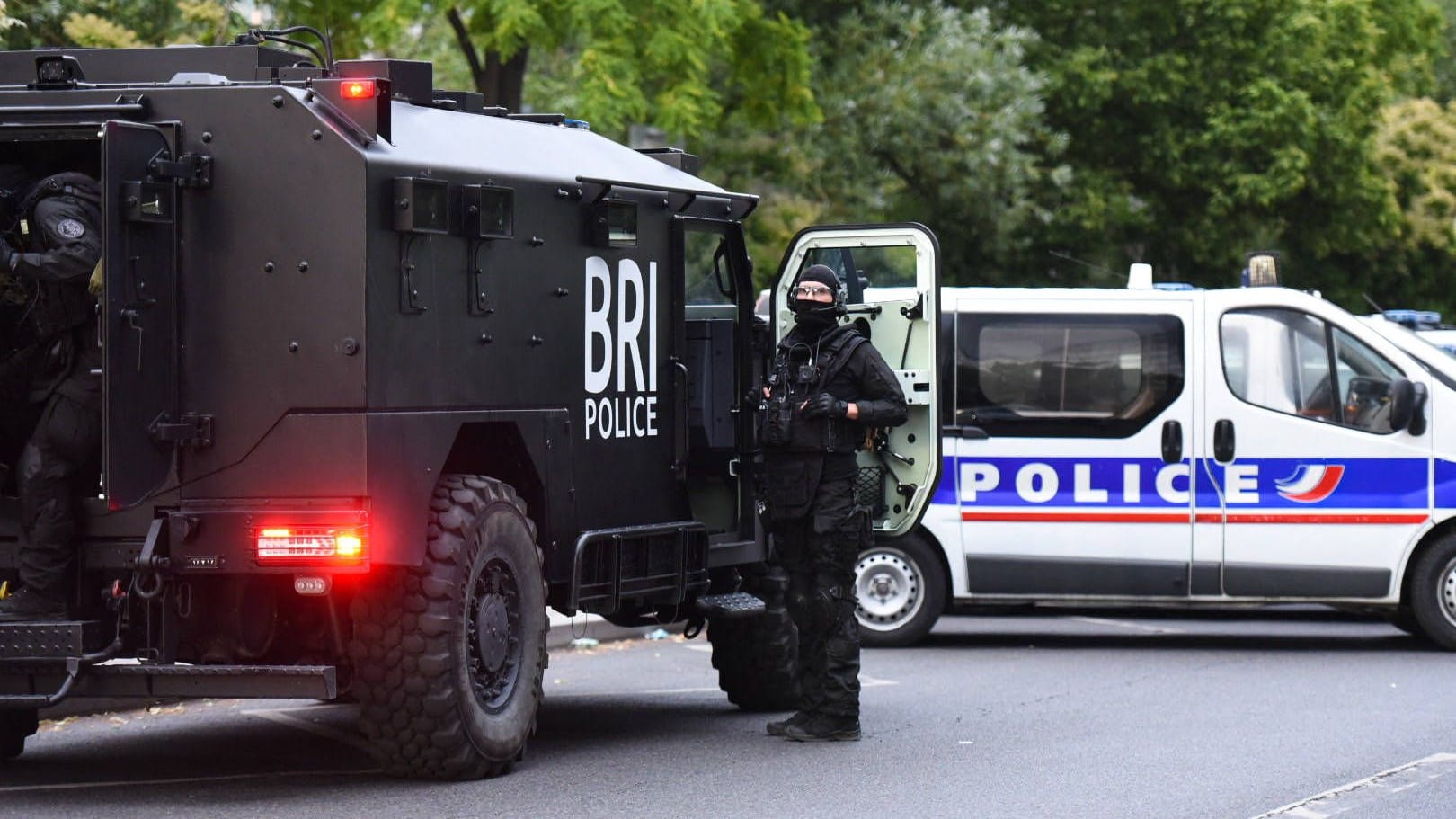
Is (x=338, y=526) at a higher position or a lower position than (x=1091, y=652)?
higher

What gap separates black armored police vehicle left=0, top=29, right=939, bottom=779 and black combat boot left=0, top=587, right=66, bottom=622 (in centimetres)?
9

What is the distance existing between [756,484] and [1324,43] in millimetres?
22906

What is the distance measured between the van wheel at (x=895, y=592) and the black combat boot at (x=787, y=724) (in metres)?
4.12

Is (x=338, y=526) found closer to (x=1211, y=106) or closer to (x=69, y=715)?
(x=69, y=715)

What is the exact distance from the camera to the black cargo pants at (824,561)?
30.5ft

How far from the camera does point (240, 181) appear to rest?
24.7 feet

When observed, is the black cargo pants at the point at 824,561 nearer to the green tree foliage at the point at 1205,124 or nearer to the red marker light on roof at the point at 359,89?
the red marker light on roof at the point at 359,89

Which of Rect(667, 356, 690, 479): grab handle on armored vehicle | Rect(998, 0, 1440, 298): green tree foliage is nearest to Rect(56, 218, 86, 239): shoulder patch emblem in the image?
Rect(667, 356, 690, 479): grab handle on armored vehicle

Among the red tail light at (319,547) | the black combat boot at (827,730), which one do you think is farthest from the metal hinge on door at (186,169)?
the black combat boot at (827,730)

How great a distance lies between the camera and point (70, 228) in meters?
7.41

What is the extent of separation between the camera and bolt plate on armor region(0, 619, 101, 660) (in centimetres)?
734

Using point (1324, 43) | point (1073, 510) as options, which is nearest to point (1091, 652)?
point (1073, 510)

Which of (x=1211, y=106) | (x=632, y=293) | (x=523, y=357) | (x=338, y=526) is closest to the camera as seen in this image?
(x=338, y=526)

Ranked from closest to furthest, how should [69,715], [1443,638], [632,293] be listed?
[632,293], [69,715], [1443,638]
